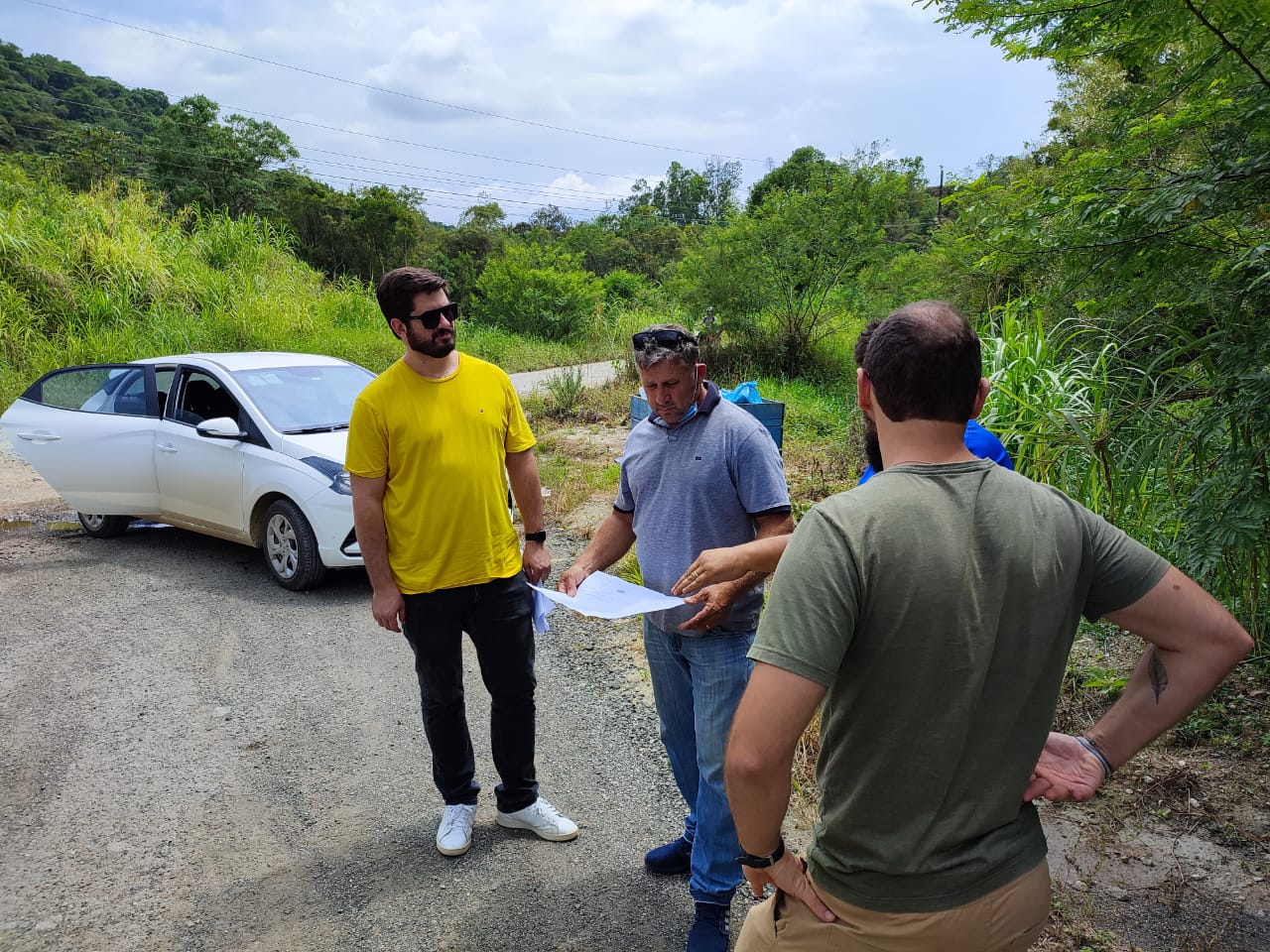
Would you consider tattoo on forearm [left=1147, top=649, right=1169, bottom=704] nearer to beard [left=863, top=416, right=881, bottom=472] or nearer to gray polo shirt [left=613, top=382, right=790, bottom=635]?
beard [left=863, top=416, right=881, bottom=472]

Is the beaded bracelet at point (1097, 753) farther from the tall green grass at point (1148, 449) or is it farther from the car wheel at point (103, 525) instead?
the car wheel at point (103, 525)

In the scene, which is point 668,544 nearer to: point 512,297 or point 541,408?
point 541,408

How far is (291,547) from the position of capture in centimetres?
622

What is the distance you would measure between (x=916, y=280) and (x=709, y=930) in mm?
13187

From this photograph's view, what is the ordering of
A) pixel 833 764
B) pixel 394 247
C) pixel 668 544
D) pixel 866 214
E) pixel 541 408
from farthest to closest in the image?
pixel 394 247 < pixel 866 214 < pixel 541 408 < pixel 668 544 < pixel 833 764

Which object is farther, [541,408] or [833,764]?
[541,408]

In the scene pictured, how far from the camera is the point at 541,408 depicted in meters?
13.4

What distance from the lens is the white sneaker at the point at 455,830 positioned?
3.21 m

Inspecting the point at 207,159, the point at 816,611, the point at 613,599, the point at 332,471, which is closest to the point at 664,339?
the point at 613,599

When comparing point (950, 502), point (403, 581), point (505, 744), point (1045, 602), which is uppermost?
point (950, 502)

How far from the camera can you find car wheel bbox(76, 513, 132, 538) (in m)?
7.68

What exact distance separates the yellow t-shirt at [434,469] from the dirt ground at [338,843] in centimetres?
112

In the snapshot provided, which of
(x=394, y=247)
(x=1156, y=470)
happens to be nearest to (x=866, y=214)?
(x=1156, y=470)

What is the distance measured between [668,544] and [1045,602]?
137cm
